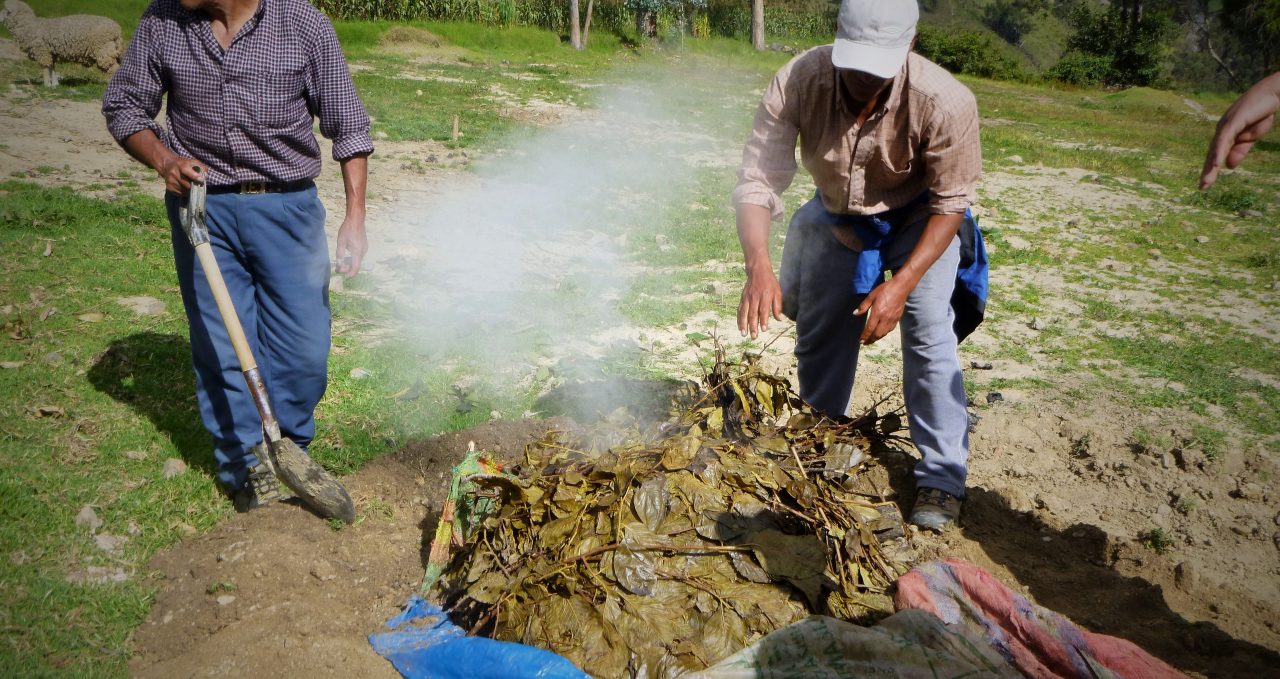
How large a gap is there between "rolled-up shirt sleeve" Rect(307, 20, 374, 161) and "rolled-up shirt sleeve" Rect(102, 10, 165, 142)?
51cm

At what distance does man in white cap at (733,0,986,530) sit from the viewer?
2576 millimetres

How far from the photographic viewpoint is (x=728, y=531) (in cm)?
242

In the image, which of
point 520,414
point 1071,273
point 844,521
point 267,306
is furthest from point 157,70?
point 1071,273

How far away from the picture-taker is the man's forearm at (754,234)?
2.76 metres

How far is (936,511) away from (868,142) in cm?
137

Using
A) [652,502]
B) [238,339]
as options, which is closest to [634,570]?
[652,502]

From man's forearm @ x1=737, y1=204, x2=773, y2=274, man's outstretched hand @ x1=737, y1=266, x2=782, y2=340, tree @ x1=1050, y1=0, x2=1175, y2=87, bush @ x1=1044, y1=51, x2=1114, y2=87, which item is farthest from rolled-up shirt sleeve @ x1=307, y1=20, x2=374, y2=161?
tree @ x1=1050, y1=0, x2=1175, y2=87

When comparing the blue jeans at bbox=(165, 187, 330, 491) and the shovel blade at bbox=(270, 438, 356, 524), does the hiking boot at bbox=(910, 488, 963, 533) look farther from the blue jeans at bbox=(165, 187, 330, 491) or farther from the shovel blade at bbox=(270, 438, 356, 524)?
the blue jeans at bbox=(165, 187, 330, 491)

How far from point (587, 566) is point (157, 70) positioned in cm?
229

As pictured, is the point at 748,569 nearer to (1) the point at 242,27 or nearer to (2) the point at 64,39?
(1) the point at 242,27

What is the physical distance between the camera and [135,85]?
9.06ft

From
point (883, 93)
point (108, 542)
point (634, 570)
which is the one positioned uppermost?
point (883, 93)

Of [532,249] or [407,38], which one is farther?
[407,38]

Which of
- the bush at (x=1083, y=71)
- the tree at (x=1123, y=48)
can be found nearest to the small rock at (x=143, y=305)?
the bush at (x=1083, y=71)
